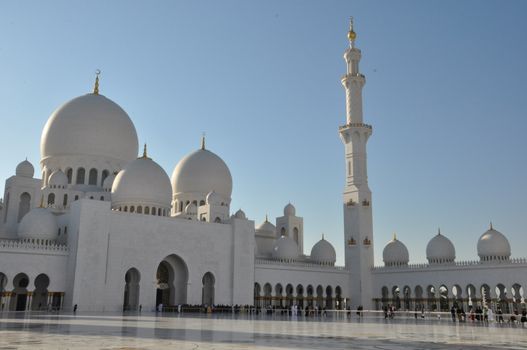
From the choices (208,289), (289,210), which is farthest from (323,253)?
(208,289)

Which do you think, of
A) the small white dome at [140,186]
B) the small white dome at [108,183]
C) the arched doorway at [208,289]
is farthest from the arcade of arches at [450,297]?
the small white dome at [108,183]

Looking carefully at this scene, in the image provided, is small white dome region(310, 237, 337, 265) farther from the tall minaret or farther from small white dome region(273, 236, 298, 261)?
small white dome region(273, 236, 298, 261)

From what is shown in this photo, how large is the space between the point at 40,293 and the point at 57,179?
7.05 meters

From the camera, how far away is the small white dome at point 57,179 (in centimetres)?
3120

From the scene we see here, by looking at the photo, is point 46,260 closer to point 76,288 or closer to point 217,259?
point 76,288

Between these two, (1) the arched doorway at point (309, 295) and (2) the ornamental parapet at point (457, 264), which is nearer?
(2) the ornamental parapet at point (457, 264)

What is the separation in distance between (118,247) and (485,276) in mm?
21385

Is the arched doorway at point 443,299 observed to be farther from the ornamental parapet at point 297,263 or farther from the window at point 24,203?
the window at point 24,203

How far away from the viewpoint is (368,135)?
121ft

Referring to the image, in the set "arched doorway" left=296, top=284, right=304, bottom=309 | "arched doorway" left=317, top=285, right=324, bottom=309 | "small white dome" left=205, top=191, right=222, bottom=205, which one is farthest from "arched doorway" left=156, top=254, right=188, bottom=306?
"arched doorway" left=317, top=285, right=324, bottom=309

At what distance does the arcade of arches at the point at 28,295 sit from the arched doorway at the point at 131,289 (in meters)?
3.65

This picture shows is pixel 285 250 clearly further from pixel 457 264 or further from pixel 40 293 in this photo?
pixel 40 293

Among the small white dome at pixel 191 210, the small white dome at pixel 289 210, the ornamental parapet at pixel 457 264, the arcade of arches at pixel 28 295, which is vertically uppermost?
the small white dome at pixel 289 210

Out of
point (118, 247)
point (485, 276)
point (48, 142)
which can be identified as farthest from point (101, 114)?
point (485, 276)
